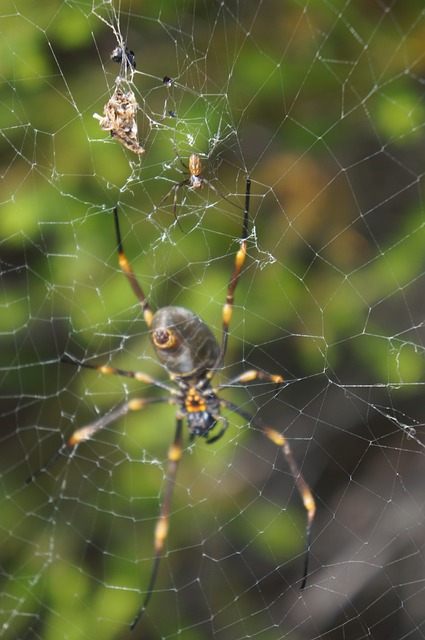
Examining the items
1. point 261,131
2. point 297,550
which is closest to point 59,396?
point 297,550

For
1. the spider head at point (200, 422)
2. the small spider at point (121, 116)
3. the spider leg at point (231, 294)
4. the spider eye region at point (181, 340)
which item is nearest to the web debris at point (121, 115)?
the small spider at point (121, 116)

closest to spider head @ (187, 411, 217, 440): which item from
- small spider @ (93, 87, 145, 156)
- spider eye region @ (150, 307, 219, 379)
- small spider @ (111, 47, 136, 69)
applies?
spider eye region @ (150, 307, 219, 379)

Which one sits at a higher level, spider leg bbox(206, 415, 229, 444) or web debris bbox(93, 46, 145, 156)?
web debris bbox(93, 46, 145, 156)

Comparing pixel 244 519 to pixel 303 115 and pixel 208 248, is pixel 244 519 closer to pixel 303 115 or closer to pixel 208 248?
pixel 208 248

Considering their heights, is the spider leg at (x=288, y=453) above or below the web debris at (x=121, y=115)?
below

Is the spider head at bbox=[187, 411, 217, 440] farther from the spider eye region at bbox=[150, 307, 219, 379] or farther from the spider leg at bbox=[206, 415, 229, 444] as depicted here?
the spider eye region at bbox=[150, 307, 219, 379]

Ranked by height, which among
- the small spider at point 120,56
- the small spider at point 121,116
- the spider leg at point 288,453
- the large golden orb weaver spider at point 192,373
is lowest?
the spider leg at point 288,453

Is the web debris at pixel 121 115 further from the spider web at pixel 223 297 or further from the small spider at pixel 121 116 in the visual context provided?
the spider web at pixel 223 297

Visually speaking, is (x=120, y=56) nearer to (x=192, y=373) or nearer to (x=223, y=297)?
(x=223, y=297)

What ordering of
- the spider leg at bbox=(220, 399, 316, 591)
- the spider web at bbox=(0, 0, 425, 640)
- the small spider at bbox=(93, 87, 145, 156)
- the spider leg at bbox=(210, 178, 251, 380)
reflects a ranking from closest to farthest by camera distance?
1. the small spider at bbox=(93, 87, 145, 156)
2. the spider leg at bbox=(210, 178, 251, 380)
3. the spider leg at bbox=(220, 399, 316, 591)
4. the spider web at bbox=(0, 0, 425, 640)
